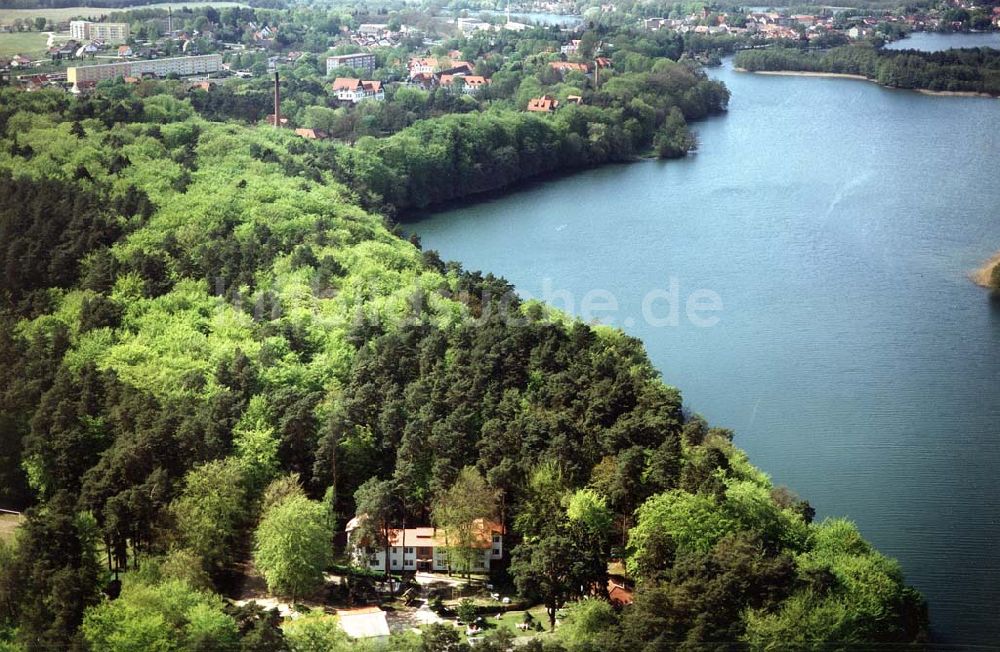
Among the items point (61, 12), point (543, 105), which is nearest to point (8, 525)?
point (61, 12)

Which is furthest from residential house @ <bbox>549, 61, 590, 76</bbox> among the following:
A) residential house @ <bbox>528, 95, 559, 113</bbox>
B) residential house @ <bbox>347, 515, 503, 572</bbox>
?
residential house @ <bbox>347, 515, 503, 572</bbox>

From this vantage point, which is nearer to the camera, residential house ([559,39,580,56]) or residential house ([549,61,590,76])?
residential house ([549,61,590,76])

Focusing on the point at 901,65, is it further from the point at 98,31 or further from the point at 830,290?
the point at 98,31

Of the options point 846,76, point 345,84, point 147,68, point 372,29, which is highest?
point 147,68

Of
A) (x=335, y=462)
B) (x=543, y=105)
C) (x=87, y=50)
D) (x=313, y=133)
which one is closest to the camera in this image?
(x=335, y=462)

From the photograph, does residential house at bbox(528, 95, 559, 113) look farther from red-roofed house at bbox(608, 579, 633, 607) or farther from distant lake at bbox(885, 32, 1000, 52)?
red-roofed house at bbox(608, 579, 633, 607)

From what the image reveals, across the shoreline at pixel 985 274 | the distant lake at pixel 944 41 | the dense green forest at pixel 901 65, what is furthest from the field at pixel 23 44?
the distant lake at pixel 944 41
